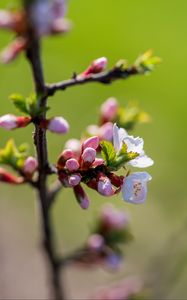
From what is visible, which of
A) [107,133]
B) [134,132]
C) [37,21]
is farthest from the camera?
[134,132]

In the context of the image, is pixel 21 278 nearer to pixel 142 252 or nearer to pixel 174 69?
pixel 142 252

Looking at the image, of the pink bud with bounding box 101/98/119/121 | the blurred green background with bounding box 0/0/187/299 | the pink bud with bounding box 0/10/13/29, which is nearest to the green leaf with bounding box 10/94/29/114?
the pink bud with bounding box 0/10/13/29

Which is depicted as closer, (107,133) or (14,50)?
(14,50)

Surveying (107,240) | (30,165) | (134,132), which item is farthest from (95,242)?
(134,132)

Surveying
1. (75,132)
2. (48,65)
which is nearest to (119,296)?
(75,132)

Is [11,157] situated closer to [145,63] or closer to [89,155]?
[89,155]

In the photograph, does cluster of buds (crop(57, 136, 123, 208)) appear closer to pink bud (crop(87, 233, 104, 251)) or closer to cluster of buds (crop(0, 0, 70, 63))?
cluster of buds (crop(0, 0, 70, 63))

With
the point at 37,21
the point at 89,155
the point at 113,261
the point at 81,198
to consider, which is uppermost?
the point at 37,21
